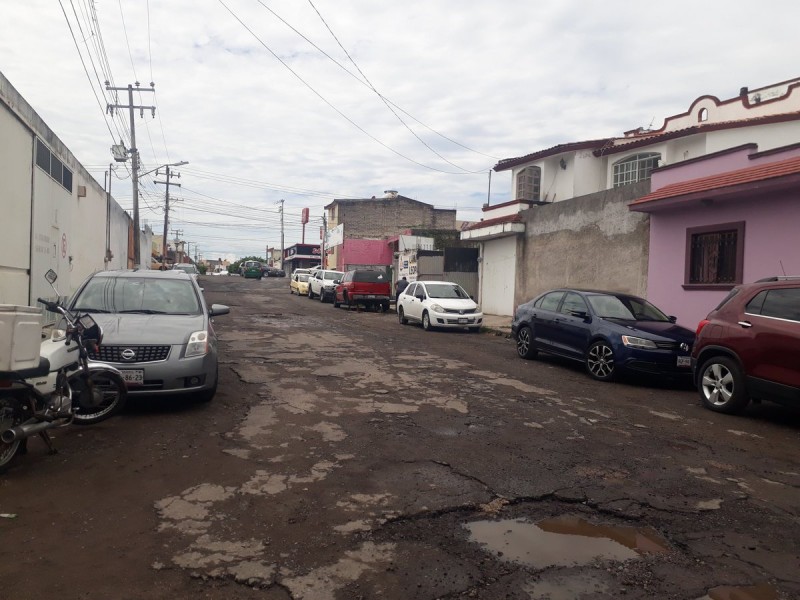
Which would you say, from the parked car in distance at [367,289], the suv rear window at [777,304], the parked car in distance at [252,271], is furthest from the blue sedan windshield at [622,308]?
the parked car in distance at [252,271]

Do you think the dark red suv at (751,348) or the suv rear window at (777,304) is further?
the suv rear window at (777,304)

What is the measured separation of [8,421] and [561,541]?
164 inches

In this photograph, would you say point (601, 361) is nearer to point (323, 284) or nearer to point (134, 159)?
point (323, 284)

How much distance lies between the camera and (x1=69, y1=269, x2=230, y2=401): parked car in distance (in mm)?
6527

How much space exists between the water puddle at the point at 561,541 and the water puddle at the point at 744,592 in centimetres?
48

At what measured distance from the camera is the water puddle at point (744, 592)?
3148mm

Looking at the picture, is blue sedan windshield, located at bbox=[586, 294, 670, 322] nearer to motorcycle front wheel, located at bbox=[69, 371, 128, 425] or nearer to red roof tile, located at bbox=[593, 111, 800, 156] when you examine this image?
motorcycle front wheel, located at bbox=[69, 371, 128, 425]

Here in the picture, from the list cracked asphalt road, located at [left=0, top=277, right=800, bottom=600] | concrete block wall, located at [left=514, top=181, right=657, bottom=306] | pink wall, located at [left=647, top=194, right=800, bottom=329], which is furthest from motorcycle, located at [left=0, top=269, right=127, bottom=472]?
concrete block wall, located at [left=514, top=181, right=657, bottom=306]

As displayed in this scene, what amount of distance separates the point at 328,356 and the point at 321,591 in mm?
8504

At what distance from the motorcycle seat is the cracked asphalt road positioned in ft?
2.52

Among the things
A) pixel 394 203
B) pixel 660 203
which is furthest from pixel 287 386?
pixel 394 203

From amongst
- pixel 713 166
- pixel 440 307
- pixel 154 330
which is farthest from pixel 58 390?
pixel 440 307

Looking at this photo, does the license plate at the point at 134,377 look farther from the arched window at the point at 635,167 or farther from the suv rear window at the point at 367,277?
the suv rear window at the point at 367,277

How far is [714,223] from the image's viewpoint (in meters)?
13.3
